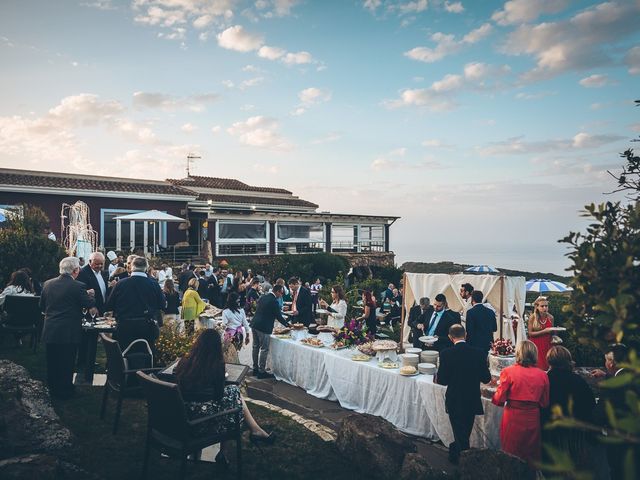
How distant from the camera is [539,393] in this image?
4.27 m

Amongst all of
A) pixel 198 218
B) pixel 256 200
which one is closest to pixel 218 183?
pixel 256 200

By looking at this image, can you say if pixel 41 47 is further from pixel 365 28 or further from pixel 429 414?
pixel 429 414

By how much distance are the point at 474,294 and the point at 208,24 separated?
34.2 ft

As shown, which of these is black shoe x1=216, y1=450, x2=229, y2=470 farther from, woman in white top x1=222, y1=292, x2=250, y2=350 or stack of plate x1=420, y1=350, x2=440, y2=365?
woman in white top x1=222, y1=292, x2=250, y2=350

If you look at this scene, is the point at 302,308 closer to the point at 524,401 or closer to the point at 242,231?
the point at 524,401

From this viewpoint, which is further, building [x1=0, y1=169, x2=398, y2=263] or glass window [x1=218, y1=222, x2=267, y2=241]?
glass window [x1=218, y1=222, x2=267, y2=241]

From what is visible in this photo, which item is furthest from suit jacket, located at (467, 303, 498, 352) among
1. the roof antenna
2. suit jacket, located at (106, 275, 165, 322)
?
the roof antenna

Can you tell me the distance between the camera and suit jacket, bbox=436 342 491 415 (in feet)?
16.4

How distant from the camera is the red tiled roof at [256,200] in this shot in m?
28.3

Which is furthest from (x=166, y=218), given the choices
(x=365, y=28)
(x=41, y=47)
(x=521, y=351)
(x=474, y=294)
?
(x=521, y=351)

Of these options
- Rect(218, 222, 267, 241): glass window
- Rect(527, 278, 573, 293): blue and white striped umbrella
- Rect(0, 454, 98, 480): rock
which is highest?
Rect(218, 222, 267, 241): glass window

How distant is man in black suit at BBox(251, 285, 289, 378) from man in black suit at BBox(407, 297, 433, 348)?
8.57 feet

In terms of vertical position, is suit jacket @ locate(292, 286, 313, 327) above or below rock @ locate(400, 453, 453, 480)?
above

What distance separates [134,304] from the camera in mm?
6340
